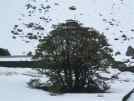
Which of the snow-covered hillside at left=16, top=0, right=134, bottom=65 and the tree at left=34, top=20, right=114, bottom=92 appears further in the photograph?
the snow-covered hillside at left=16, top=0, right=134, bottom=65

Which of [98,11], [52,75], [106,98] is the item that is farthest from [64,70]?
[98,11]

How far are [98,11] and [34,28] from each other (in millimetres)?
7357

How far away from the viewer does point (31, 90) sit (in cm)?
1538

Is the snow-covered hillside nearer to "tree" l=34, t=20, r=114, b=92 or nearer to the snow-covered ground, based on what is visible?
the snow-covered ground

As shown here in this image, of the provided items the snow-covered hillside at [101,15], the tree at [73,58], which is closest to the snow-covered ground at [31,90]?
the tree at [73,58]

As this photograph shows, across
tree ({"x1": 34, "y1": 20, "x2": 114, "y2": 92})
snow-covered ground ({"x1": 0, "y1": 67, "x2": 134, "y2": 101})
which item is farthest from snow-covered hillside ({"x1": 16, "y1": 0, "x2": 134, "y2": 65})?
tree ({"x1": 34, "y1": 20, "x2": 114, "y2": 92})

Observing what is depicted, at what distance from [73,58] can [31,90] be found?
193cm

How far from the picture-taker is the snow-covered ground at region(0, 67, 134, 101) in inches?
539

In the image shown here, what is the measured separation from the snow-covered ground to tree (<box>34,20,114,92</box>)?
88 centimetres

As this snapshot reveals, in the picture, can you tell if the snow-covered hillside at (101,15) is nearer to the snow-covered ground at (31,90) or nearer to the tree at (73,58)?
the snow-covered ground at (31,90)

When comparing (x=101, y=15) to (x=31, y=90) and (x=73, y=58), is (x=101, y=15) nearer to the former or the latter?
(x=73, y=58)

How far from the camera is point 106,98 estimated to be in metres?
14.1

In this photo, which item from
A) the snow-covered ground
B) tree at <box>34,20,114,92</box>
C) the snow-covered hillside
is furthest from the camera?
the snow-covered hillside

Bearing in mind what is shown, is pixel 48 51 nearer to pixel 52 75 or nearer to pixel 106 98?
pixel 52 75
